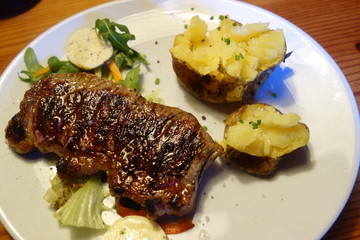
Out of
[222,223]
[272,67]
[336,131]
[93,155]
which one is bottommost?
[222,223]

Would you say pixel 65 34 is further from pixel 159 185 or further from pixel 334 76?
pixel 334 76

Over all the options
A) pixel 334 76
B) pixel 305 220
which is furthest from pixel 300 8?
pixel 305 220

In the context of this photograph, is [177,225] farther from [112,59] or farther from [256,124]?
[112,59]

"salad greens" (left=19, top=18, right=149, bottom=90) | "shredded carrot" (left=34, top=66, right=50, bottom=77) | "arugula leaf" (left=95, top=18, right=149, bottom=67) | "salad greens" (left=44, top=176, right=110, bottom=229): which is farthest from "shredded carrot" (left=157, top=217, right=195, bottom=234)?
"shredded carrot" (left=34, top=66, right=50, bottom=77)

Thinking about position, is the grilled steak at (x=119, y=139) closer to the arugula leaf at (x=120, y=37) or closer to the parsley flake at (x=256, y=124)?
the parsley flake at (x=256, y=124)

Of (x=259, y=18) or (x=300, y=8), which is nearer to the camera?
(x=259, y=18)

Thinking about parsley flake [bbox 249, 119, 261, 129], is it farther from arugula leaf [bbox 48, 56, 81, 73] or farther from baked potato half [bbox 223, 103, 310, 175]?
arugula leaf [bbox 48, 56, 81, 73]
